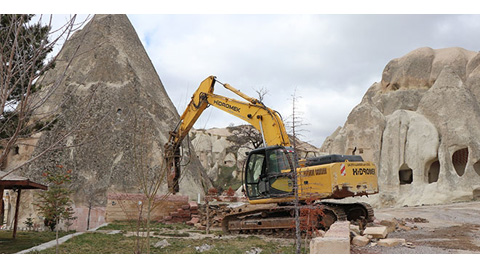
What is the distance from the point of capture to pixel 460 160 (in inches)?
1011

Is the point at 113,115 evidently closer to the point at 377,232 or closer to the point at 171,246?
the point at 171,246

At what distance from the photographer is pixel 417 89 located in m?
34.8

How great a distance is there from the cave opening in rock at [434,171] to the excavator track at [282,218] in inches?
693

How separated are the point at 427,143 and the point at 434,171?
301 cm

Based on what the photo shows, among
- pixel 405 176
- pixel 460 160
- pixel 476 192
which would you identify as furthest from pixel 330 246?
pixel 405 176

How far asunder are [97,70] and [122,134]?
5.16 m

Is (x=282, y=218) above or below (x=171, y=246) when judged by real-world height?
above

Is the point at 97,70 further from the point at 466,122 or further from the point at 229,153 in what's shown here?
the point at 229,153

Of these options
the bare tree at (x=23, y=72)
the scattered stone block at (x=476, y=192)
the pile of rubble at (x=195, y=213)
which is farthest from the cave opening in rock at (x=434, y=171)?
the bare tree at (x=23, y=72)

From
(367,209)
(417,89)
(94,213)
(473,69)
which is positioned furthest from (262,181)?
(473,69)

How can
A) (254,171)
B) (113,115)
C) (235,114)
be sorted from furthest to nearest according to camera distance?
(113,115) → (235,114) → (254,171)

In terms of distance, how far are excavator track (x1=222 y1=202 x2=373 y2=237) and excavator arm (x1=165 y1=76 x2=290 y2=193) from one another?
208 centimetres

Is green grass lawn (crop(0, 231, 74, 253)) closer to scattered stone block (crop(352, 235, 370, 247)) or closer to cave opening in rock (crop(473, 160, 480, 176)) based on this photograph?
scattered stone block (crop(352, 235, 370, 247))

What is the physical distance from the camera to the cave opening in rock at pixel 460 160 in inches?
993
